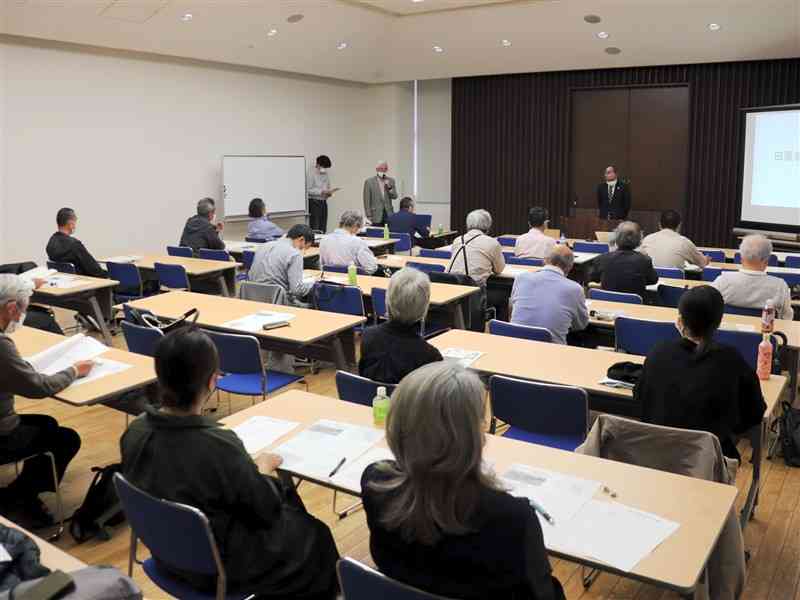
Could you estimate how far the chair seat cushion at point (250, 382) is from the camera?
4.35 m

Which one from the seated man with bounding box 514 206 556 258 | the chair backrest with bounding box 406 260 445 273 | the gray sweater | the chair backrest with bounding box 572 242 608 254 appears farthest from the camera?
the chair backrest with bounding box 572 242 608 254

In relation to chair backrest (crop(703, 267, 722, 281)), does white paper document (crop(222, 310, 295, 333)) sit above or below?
below

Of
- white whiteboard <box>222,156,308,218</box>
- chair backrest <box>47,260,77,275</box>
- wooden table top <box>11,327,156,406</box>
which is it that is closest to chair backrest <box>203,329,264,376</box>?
wooden table top <box>11,327,156,406</box>

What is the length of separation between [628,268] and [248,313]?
9.66ft

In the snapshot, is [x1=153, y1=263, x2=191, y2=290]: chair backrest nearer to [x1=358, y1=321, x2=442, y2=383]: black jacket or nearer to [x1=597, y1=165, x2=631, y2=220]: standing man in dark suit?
[x1=358, y1=321, x2=442, y2=383]: black jacket

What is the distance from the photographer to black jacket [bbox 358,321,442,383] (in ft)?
11.2

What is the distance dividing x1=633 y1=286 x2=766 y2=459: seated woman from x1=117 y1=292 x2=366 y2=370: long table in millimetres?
2110

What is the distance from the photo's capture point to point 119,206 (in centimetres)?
1027

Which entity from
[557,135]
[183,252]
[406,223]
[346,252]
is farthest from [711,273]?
[557,135]

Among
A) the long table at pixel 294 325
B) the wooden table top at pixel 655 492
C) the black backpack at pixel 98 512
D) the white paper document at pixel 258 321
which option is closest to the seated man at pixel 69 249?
the long table at pixel 294 325

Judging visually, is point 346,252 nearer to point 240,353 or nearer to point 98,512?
point 240,353

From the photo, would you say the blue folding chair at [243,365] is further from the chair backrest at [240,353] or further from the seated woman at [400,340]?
the seated woman at [400,340]

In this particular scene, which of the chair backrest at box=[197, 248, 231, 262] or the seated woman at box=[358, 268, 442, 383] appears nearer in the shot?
the seated woman at box=[358, 268, 442, 383]

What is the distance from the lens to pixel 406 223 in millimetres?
10305
